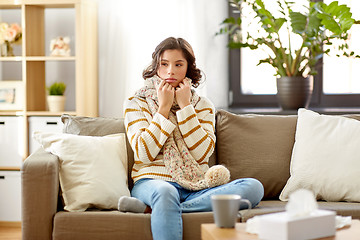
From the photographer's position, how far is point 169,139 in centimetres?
260

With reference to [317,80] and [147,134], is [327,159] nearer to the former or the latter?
[147,134]

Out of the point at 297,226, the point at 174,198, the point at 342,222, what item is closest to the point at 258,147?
the point at 174,198

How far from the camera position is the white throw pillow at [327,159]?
8.44 ft

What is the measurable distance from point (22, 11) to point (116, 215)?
1836 millimetres

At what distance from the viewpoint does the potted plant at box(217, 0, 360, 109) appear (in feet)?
10.7

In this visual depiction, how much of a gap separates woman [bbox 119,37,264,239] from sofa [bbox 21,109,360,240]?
3.6 inches

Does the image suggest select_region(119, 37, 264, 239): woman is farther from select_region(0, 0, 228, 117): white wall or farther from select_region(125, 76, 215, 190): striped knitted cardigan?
select_region(0, 0, 228, 117): white wall

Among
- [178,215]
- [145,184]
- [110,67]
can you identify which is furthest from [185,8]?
[178,215]

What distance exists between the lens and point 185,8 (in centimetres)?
380

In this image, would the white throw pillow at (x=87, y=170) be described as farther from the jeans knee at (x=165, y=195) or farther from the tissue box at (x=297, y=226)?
the tissue box at (x=297, y=226)

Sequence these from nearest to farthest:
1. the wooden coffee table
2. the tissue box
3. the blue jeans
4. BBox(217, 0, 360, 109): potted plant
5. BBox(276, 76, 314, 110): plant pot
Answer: the tissue box < the wooden coffee table < the blue jeans < BBox(217, 0, 360, 109): potted plant < BBox(276, 76, 314, 110): plant pot

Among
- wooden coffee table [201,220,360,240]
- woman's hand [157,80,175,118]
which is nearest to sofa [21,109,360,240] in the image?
woman's hand [157,80,175,118]

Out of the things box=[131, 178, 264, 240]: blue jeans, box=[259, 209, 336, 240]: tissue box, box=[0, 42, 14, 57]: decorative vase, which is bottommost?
box=[131, 178, 264, 240]: blue jeans

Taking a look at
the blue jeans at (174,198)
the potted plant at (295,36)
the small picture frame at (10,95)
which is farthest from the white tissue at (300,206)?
the small picture frame at (10,95)
